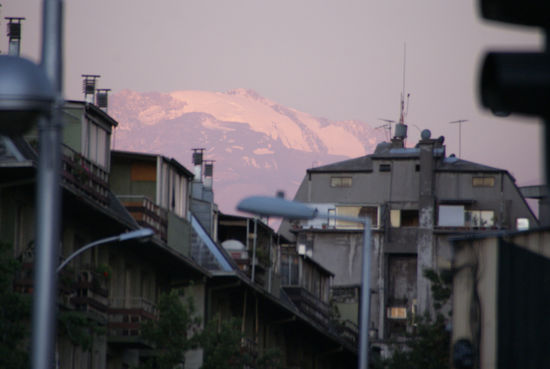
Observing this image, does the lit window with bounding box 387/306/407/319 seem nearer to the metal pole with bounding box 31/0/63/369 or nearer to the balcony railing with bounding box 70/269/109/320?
the balcony railing with bounding box 70/269/109/320

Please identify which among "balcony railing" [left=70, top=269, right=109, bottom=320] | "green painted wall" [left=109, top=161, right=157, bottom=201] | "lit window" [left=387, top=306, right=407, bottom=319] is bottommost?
"balcony railing" [left=70, top=269, right=109, bottom=320]

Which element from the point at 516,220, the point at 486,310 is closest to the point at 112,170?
the point at 486,310

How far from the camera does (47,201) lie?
9.12 m

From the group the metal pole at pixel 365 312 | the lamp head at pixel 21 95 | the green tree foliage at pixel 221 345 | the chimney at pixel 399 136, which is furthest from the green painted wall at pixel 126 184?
the chimney at pixel 399 136

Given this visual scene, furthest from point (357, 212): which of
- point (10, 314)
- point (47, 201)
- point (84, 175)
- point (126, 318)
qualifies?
point (47, 201)

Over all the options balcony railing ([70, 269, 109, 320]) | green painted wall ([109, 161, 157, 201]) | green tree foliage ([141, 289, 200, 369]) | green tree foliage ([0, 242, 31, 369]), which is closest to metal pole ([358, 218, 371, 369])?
green tree foliage ([0, 242, 31, 369])

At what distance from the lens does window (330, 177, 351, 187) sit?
9581 cm

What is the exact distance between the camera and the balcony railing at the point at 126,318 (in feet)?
126

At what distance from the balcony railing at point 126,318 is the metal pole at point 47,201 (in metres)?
28.8

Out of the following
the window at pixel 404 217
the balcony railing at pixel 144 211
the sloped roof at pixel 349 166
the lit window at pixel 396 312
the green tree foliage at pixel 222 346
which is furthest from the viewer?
the sloped roof at pixel 349 166

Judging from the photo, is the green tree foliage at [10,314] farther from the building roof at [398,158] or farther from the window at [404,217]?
the building roof at [398,158]

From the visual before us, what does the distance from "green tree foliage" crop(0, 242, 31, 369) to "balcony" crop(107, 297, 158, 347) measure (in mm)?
12470

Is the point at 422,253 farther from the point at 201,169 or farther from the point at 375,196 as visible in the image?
the point at 201,169

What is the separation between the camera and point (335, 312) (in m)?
72.4
